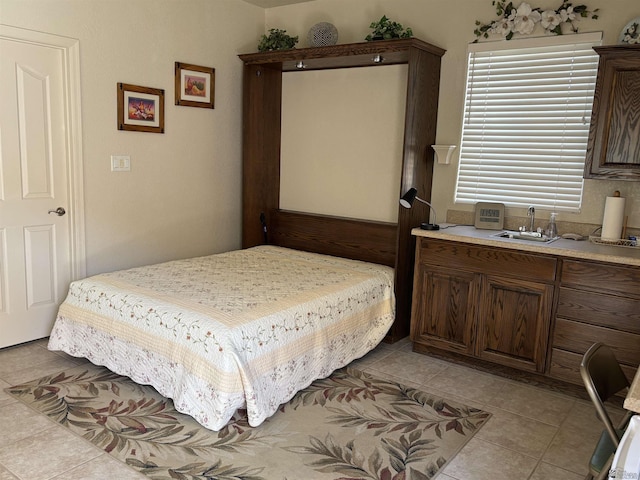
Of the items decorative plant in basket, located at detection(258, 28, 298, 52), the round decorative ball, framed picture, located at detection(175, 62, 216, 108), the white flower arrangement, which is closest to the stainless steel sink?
the white flower arrangement

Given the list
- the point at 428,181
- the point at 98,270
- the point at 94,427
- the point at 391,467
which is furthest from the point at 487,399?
the point at 98,270

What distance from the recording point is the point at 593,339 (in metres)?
3.00

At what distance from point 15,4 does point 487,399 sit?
368 cm

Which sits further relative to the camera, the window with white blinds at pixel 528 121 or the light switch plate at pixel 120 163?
the light switch plate at pixel 120 163

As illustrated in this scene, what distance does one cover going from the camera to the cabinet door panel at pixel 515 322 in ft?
10.4

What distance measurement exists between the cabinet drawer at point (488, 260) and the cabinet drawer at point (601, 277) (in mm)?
89

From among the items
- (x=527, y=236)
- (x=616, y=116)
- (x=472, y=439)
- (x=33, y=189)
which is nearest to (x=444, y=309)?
(x=527, y=236)

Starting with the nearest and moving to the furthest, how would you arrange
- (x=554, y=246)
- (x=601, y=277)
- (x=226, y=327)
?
1. (x=226, y=327)
2. (x=601, y=277)
3. (x=554, y=246)

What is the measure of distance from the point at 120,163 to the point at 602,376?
3360mm

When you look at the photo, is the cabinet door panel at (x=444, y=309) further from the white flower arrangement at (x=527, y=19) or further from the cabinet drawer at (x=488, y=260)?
the white flower arrangement at (x=527, y=19)

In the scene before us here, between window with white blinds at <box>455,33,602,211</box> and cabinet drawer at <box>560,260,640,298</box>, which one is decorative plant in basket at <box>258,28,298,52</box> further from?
cabinet drawer at <box>560,260,640,298</box>

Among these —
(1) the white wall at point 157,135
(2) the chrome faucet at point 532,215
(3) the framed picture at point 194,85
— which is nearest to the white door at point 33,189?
(1) the white wall at point 157,135

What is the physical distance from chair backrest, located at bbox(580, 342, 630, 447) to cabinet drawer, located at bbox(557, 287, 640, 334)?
1.03m

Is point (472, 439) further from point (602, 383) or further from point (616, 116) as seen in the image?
point (616, 116)
